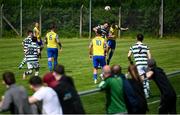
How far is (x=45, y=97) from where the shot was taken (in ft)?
43.3

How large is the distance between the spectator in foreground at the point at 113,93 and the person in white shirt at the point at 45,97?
128 centimetres

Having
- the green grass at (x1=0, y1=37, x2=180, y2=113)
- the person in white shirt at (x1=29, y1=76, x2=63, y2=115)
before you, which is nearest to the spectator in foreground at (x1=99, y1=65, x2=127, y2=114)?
the person in white shirt at (x1=29, y1=76, x2=63, y2=115)

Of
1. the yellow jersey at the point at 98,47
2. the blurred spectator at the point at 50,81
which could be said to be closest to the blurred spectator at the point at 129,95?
the blurred spectator at the point at 50,81

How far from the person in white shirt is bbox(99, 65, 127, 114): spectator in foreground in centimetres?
128

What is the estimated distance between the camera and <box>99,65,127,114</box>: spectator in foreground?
46.4 ft

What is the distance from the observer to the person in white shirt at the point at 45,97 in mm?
13172

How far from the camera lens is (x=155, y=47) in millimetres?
45594

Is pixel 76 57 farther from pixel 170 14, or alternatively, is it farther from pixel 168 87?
pixel 170 14

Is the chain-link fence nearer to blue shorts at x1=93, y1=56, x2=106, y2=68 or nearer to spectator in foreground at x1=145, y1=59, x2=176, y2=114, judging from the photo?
blue shorts at x1=93, y1=56, x2=106, y2=68

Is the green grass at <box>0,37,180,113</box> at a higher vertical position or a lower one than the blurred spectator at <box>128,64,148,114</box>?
lower

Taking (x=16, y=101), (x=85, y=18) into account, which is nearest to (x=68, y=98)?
(x=16, y=101)

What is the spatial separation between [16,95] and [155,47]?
3308 centimetres

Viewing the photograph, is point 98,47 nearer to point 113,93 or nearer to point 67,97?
point 113,93

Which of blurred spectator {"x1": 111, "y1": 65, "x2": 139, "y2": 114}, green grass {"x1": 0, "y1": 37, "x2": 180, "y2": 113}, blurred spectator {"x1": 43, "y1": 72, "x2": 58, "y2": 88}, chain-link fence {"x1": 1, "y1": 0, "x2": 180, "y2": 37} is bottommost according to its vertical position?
green grass {"x1": 0, "y1": 37, "x2": 180, "y2": 113}
